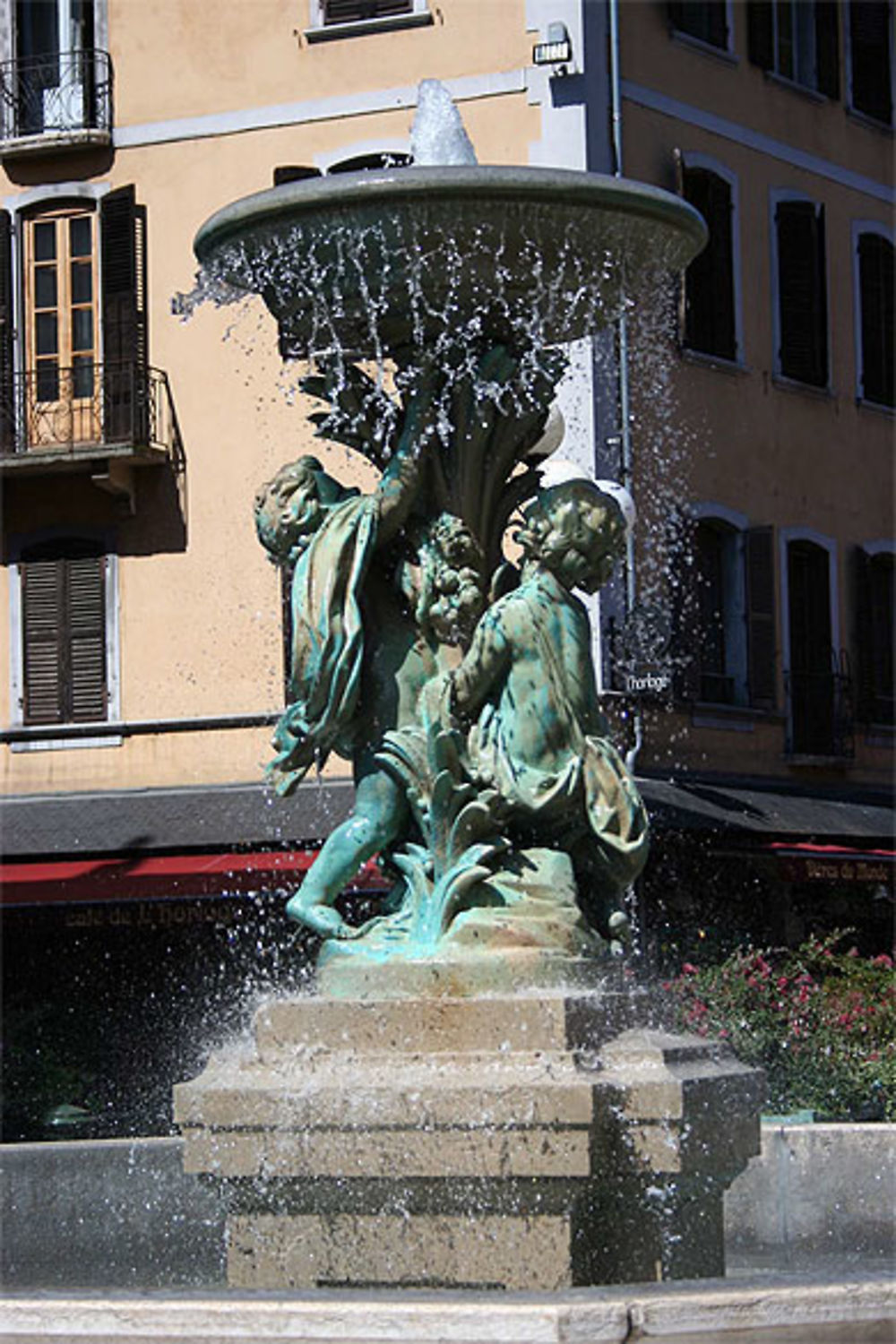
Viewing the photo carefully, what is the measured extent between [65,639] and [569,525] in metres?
18.2

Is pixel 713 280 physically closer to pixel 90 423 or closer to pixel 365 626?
pixel 90 423

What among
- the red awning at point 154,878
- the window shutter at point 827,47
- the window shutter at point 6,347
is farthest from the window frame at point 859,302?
the red awning at point 154,878

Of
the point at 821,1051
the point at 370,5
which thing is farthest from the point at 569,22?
the point at 821,1051

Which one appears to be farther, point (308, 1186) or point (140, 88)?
point (140, 88)

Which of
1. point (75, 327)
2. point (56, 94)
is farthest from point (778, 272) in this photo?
point (56, 94)

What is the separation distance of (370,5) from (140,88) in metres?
2.19

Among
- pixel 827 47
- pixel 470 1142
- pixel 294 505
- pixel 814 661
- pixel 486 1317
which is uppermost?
pixel 827 47

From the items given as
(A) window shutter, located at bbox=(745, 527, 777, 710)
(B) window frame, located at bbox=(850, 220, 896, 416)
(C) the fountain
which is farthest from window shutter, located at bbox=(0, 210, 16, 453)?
(C) the fountain

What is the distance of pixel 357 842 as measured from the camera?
9164 mm

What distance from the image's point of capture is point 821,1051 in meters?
15.0

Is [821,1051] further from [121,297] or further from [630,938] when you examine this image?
[121,297]

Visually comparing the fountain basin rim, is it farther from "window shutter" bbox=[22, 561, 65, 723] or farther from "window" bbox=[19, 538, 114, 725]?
"window shutter" bbox=[22, 561, 65, 723]

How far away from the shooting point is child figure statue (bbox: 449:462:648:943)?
8969 mm

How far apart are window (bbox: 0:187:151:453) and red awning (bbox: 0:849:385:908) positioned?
12.3 feet
